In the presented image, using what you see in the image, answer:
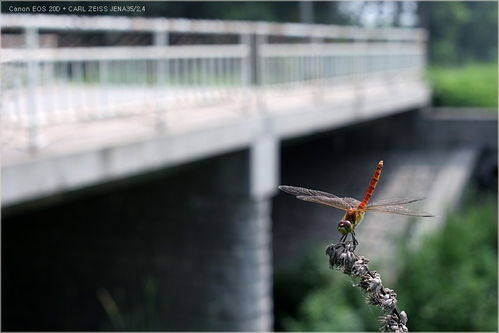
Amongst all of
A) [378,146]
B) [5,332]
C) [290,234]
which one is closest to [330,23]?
[378,146]

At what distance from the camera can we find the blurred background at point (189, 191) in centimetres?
567

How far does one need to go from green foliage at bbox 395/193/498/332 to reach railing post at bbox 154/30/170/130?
392cm

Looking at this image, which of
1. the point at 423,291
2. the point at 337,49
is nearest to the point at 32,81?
the point at 423,291

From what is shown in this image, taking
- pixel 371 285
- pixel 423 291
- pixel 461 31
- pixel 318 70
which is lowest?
pixel 423 291

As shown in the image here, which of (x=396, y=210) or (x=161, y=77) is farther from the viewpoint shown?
(x=161, y=77)

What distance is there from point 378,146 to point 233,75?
8.79 m

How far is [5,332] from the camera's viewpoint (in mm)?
8688

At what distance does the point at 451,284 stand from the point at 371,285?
8.75m

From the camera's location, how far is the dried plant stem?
910mm

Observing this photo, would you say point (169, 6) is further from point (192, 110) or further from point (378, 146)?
point (192, 110)

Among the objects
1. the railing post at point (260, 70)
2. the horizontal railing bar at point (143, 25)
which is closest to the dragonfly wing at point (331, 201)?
the horizontal railing bar at point (143, 25)

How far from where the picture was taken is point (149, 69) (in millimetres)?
6984

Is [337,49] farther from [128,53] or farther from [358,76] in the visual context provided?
[128,53]

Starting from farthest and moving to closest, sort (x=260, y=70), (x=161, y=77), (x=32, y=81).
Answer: (x=260, y=70)
(x=161, y=77)
(x=32, y=81)
